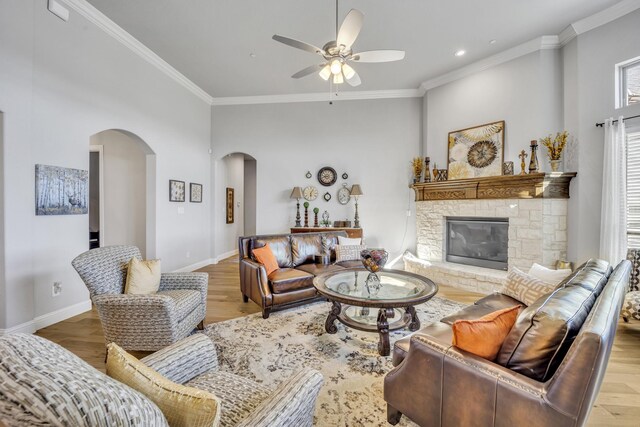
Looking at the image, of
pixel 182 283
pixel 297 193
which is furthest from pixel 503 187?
pixel 182 283

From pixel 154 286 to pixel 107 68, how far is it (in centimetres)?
302

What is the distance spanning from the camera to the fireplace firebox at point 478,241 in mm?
4316

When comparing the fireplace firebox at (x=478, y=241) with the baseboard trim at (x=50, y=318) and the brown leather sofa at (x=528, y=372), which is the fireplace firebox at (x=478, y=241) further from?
the baseboard trim at (x=50, y=318)

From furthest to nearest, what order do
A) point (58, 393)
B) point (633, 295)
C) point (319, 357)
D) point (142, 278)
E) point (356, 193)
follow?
point (356, 193), point (633, 295), point (142, 278), point (319, 357), point (58, 393)

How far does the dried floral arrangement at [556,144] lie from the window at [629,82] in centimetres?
59

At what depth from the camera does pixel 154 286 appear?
8.49 feet

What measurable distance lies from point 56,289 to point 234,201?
14.3 feet

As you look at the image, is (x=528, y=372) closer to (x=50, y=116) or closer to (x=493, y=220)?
(x=493, y=220)

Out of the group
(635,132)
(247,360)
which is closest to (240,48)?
(247,360)

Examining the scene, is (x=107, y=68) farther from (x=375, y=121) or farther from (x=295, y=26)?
(x=375, y=121)

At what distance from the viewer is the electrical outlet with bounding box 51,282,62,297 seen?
296cm

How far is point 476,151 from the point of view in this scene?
4.55 meters

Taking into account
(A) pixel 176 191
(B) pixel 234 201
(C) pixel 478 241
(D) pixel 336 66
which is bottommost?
(C) pixel 478 241

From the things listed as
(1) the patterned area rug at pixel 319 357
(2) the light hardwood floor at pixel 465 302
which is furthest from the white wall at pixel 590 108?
(1) the patterned area rug at pixel 319 357
